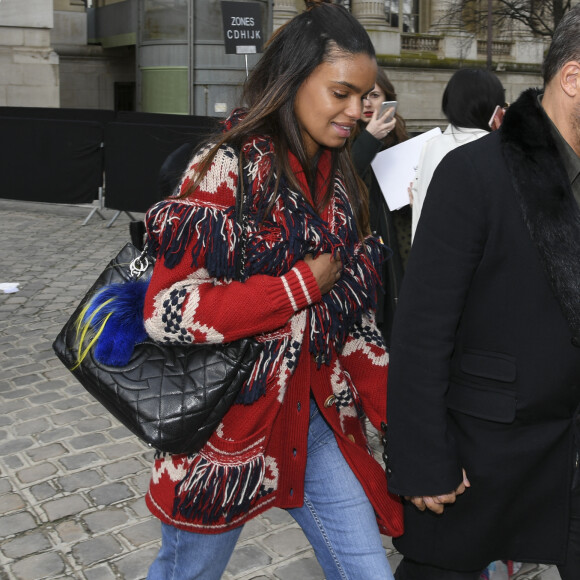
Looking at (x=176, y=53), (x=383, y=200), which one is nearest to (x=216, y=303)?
(x=383, y=200)

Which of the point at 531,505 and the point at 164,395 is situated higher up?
the point at 164,395

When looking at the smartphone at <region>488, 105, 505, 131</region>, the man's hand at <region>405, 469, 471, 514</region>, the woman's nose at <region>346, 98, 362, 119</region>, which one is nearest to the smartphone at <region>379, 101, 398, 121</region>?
the smartphone at <region>488, 105, 505, 131</region>

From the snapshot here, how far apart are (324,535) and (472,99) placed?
8.49ft

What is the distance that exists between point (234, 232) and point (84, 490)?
103 inches

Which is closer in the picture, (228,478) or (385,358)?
(228,478)

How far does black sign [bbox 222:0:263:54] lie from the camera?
1362 centimetres

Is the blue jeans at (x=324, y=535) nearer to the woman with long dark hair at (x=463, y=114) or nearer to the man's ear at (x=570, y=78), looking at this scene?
A: the man's ear at (x=570, y=78)

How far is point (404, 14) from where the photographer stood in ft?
109

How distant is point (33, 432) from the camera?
5164 millimetres

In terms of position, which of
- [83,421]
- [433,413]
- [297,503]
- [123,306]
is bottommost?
[83,421]

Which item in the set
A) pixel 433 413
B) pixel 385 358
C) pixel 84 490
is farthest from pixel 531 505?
pixel 84 490

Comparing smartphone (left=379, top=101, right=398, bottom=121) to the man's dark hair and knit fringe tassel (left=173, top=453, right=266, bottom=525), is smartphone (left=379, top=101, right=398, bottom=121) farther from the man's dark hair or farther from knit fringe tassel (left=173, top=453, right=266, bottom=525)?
knit fringe tassel (left=173, top=453, right=266, bottom=525)

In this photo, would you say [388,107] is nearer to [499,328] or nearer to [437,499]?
[499,328]

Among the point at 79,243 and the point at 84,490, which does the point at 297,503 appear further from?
the point at 79,243
